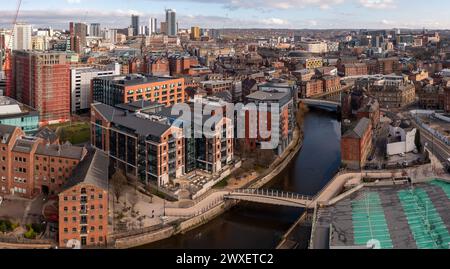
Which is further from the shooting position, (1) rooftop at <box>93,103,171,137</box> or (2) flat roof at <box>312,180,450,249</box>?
(1) rooftop at <box>93,103,171,137</box>

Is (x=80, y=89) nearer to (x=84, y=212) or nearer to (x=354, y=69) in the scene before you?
(x=84, y=212)

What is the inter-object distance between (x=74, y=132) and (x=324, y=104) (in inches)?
325

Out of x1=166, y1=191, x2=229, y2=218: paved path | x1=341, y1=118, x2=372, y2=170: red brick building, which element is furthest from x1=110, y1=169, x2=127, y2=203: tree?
x1=341, y1=118, x2=372, y2=170: red brick building

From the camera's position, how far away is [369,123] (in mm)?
10391

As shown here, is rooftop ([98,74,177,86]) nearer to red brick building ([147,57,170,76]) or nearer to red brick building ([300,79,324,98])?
red brick building ([147,57,170,76])

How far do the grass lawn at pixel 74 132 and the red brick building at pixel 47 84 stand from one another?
0.48 metres

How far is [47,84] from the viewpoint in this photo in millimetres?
12273

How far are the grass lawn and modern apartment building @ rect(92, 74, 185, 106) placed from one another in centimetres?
100

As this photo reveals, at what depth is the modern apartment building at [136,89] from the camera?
1210 cm

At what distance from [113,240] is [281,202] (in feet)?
7.98

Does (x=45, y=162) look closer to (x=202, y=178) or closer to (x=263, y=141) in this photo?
(x=202, y=178)

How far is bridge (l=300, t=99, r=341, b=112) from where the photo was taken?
15757mm
